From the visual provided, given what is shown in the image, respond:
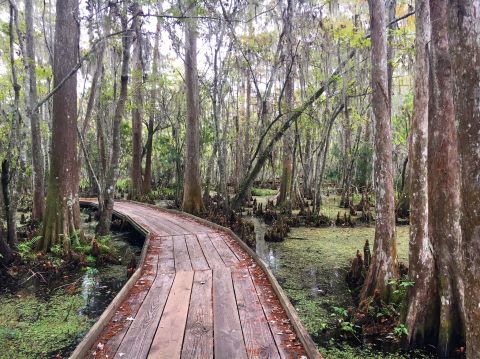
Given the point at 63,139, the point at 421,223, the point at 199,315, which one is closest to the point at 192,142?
the point at 63,139

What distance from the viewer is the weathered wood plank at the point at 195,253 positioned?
5.51 metres

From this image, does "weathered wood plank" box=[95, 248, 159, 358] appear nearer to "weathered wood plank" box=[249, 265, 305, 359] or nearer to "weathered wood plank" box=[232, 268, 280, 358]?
"weathered wood plank" box=[232, 268, 280, 358]

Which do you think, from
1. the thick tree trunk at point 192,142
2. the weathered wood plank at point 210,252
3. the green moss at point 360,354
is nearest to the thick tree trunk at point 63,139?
the weathered wood plank at point 210,252

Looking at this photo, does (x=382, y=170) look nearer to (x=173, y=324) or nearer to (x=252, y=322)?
(x=252, y=322)

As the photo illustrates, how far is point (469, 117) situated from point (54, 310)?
516cm

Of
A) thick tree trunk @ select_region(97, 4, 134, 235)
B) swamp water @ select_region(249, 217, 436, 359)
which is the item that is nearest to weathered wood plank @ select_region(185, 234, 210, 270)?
swamp water @ select_region(249, 217, 436, 359)

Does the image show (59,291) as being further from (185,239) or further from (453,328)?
(453,328)

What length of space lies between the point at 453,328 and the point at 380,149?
2212mm

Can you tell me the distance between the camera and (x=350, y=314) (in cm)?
472

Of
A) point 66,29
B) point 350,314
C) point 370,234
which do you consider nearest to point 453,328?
point 350,314

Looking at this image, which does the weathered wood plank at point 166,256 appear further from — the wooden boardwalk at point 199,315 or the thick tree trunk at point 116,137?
the thick tree trunk at point 116,137

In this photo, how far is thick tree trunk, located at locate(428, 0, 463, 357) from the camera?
3.92 metres

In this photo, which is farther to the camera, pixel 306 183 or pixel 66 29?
pixel 306 183

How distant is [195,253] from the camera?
249 inches
